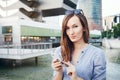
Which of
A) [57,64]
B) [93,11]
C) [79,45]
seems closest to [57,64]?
[57,64]

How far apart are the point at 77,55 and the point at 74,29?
0.22 m

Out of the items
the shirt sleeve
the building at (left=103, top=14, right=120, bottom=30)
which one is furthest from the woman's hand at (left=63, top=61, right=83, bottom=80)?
the building at (left=103, top=14, right=120, bottom=30)

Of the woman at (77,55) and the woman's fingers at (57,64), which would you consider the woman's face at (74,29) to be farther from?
the woman's fingers at (57,64)

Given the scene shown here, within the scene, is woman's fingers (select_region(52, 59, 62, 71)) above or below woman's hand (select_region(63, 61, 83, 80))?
above

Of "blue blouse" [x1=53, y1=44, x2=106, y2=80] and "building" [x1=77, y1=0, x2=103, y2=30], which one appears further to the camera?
"building" [x1=77, y1=0, x2=103, y2=30]

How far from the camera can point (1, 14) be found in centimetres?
4712

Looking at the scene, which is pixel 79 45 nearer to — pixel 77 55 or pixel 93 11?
pixel 77 55

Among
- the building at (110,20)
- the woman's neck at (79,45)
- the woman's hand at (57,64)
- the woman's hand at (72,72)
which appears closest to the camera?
the woman's hand at (72,72)

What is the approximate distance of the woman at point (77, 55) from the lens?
6.51ft

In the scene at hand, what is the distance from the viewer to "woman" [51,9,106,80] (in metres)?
1.98

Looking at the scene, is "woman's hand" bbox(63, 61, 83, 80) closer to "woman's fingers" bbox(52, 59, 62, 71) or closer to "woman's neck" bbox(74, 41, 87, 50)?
"woman's fingers" bbox(52, 59, 62, 71)

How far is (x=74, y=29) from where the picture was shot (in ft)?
6.81

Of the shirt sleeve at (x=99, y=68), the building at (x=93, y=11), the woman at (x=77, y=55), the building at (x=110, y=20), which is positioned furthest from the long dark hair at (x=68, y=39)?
the building at (x=93, y=11)

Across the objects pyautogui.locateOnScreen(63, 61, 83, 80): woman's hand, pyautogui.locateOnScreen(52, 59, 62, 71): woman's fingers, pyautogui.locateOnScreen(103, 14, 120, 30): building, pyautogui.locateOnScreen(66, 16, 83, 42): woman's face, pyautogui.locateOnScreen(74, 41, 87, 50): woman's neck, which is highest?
pyautogui.locateOnScreen(103, 14, 120, 30): building
